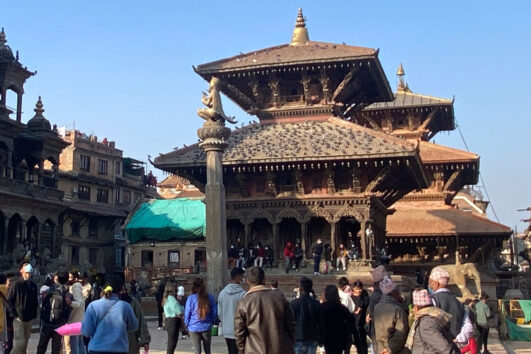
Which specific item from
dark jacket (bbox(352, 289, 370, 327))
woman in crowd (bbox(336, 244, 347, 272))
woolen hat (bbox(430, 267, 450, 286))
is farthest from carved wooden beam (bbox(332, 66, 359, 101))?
woolen hat (bbox(430, 267, 450, 286))

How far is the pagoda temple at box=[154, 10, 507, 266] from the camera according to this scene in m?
30.7

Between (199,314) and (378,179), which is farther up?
(378,179)

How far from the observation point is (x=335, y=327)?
1133 cm

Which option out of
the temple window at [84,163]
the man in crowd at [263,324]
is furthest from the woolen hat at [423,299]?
the temple window at [84,163]

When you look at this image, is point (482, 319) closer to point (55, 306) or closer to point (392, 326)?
point (392, 326)

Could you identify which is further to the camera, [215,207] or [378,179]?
[378,179]

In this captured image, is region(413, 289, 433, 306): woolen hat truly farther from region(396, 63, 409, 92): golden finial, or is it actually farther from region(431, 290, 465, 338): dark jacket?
region(396, 63, 409, 92): golden finial

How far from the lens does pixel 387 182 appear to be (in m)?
32.0

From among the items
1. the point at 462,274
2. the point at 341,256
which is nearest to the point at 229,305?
the point at 341,256

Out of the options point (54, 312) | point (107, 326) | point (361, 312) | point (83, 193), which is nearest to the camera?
point (107, 326)

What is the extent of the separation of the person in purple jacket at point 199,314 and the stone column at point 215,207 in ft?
26.3

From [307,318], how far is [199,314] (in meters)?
2.19

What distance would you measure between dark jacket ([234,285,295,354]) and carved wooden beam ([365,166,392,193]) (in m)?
22.7

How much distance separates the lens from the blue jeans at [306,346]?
11086mm
